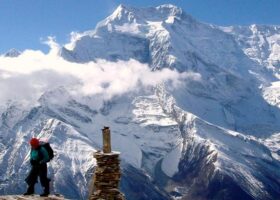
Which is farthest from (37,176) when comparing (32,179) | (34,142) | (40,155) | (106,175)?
(106,175)

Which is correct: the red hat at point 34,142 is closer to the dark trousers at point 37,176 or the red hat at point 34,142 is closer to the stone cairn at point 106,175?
the dark trousers at point 37,176

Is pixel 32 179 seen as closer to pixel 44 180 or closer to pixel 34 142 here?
pixel 44 180

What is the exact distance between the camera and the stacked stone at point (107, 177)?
38875 millimetres

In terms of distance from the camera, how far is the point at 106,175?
39.7m

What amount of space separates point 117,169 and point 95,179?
4.42ft

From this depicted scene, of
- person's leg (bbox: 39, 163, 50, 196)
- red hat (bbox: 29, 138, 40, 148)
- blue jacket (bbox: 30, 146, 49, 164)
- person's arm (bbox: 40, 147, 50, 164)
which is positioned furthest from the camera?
person's leg (bbox: 39, 163, 50, 196)

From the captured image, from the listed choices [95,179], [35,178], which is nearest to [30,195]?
[35,178]

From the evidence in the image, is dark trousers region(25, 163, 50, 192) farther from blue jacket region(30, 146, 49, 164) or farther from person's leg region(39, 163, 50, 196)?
blue jacket region(30, 146, 49, 164)

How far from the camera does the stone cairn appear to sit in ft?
128

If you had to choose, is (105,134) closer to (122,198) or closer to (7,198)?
(122,198)

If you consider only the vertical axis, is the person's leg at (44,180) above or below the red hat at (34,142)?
below

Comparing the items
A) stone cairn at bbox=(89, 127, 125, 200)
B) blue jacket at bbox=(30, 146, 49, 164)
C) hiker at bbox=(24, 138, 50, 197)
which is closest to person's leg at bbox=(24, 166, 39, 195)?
hiker at bbox=(24, 138, 50, 197)

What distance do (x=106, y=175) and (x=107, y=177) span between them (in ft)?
0.44

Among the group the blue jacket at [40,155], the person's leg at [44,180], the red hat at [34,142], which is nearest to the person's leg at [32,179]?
the person's leg at [44,180]
